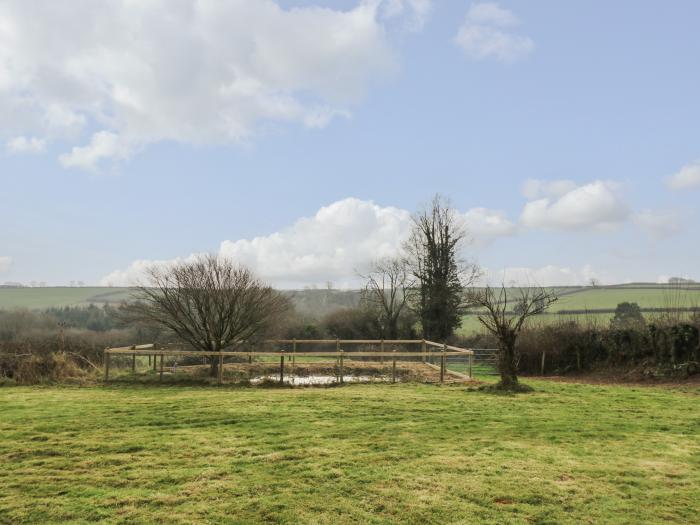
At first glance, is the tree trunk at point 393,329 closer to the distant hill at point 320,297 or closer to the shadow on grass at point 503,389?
the distant hill at point 320,297

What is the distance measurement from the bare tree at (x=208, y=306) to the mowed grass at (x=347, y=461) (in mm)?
6584

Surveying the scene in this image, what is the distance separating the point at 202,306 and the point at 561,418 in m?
12.9

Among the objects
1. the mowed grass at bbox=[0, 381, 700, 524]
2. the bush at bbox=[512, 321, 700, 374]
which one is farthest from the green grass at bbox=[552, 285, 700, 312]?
the mowed grass at bbox=[0, 381, 700, 524]

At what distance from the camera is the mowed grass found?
5.43m

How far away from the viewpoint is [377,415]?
1043 cm

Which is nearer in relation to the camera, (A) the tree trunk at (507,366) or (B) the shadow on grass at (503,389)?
(B) the shadow on grass at (503,389)

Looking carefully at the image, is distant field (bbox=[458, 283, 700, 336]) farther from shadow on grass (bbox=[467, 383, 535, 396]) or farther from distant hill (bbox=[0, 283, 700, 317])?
shadow on grass (bbox=[467, 383, 535, 396])

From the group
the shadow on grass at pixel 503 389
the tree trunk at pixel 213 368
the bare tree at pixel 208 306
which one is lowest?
the shadow on grass at pixel 503 389

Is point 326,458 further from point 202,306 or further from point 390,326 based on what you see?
point 390,326

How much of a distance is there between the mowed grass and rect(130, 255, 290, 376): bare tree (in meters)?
6.58

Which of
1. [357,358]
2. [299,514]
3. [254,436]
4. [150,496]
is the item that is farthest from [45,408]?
[357,358]

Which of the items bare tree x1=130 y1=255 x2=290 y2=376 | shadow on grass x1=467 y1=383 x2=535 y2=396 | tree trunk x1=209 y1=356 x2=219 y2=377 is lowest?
shadow on grass x1=467 y1=383 x2=535 y2=396

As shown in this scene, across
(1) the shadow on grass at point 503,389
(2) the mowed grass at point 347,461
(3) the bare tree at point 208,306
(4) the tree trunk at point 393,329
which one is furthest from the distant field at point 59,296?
(2) the mowed grass at point 347,461

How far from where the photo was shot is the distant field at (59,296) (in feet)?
215
